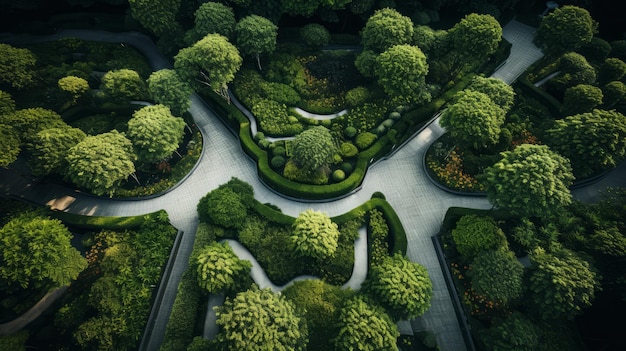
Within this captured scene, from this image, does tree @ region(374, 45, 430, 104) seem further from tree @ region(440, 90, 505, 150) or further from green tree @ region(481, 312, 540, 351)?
green tree @ region(481, 312, 540, 351)

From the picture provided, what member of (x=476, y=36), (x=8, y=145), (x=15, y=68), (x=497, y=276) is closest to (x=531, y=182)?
(x=497, y=276)

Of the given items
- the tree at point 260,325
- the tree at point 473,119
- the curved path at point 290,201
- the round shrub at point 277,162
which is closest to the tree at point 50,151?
the curved path at point 290,201

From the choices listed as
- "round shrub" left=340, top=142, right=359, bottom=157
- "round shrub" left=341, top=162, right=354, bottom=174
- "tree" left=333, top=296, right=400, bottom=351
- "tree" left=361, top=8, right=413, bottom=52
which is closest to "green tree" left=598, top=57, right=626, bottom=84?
"tree" left=361, top=8, right=413, bottom=52

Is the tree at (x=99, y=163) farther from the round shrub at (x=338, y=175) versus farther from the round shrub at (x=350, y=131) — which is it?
the round shrub at (x=350, y=131)

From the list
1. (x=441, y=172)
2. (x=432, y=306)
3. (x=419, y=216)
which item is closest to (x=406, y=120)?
(x=441, y=172)

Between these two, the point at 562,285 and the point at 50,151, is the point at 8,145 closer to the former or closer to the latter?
the point at 50,151
